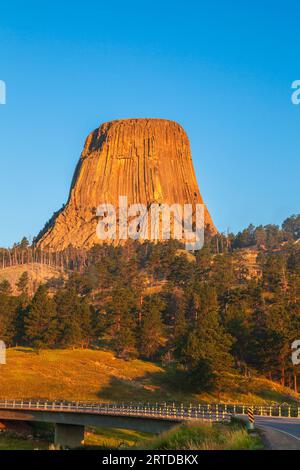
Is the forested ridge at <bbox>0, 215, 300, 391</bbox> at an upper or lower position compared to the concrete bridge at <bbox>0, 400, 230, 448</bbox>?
upper

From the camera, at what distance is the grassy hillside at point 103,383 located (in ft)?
280

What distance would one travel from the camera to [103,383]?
9119cm

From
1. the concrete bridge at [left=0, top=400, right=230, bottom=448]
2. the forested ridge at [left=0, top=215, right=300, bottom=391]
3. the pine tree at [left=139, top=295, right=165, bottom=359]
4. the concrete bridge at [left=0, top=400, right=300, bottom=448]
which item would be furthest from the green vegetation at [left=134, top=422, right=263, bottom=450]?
the pine tree at [left=139, top=295, right=165, bottom=359]

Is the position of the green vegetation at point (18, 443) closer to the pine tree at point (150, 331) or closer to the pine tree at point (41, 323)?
the pine tree at point (41, 323)

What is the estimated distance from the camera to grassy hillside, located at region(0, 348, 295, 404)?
8544cm

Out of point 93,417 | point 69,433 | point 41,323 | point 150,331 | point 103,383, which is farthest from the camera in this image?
point 41,323

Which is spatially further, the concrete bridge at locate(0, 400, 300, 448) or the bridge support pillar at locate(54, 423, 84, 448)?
the bridge support pillar at locate(54, 423, 84, 448)

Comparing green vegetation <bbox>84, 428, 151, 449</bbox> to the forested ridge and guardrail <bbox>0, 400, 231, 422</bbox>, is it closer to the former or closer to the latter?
guardrail <bbox>0, 400, 231, 422</bbox>

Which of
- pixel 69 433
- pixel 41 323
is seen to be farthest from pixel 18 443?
pixel 41 323

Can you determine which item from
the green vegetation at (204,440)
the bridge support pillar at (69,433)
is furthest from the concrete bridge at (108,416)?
the green vegetation at (204,440)

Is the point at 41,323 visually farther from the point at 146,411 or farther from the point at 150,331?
the point at 146,411

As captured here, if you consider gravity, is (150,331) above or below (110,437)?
above
